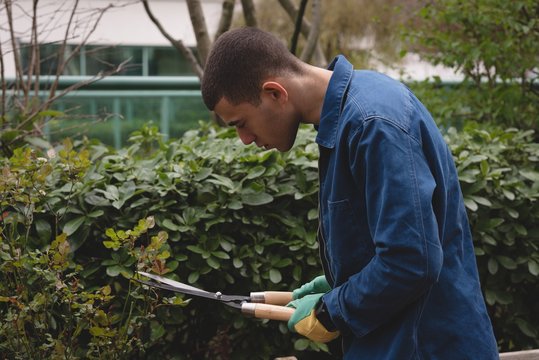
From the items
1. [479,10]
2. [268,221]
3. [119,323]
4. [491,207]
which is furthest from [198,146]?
[479,10]

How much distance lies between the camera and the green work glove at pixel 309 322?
2189 mm

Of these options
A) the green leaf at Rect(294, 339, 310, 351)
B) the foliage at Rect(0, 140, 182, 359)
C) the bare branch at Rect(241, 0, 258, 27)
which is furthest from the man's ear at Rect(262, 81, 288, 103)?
the bare branch at Rect(241, 0, 258, 27)

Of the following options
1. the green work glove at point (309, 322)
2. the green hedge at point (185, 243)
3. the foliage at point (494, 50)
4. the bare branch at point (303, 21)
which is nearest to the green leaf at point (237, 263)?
the green hedge at point (185, 243)

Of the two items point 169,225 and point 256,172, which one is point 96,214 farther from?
point 256,172

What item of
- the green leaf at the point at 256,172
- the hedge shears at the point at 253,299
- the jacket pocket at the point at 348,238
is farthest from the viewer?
the green leaf at the point at 256,172

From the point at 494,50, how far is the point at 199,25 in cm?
213

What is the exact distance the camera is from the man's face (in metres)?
2.21

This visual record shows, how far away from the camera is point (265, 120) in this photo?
223 cm

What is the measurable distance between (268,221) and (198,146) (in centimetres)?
72

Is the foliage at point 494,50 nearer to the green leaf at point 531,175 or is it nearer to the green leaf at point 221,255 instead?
the green leaf at point 531,175

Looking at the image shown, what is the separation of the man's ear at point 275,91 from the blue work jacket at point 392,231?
4.7 inches

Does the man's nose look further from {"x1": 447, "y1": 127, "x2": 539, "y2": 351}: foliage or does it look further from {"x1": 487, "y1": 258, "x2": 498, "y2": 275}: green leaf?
{"x1": 487, "y1": 258, "x2": 498, "y2": 275}: green leaf

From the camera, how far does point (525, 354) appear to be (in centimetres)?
297

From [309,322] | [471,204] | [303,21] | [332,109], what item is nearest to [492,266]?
[471,204]
